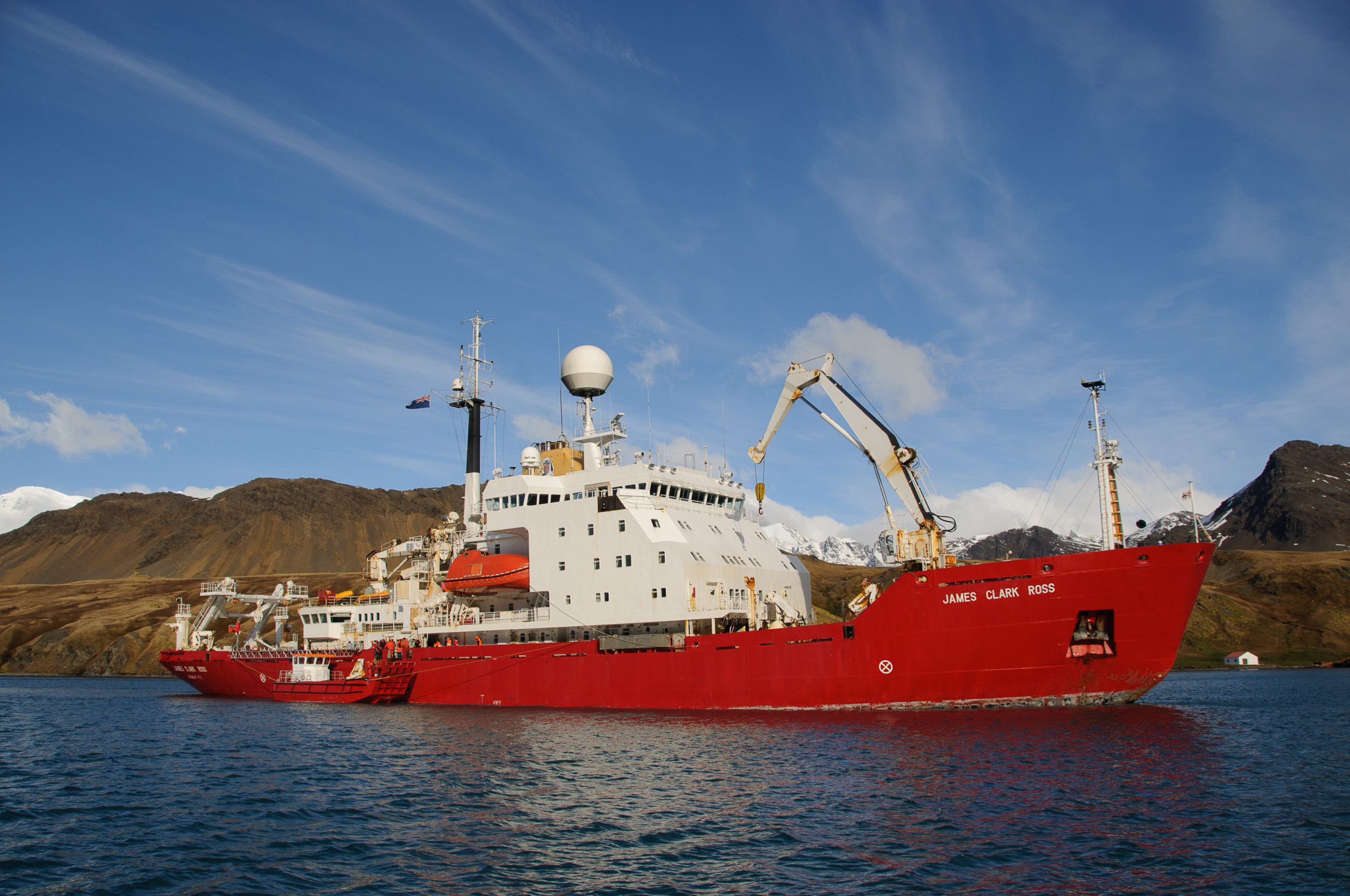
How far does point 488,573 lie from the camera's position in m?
33.7

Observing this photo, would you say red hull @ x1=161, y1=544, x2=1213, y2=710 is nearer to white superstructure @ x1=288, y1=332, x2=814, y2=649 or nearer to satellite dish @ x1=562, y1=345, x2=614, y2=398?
white superstructure @ x1=288, y1=332, x2=814, y2=649

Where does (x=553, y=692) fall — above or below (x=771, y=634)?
below

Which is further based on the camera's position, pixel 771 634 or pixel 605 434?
pixel 605 434

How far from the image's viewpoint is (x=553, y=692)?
3119 cm

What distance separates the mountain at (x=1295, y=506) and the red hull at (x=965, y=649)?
5564 inches

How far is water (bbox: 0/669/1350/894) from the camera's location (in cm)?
1162

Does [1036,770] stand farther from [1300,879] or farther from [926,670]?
[926,670]

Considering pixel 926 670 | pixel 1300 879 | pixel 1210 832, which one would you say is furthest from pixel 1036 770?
pixel 926 670

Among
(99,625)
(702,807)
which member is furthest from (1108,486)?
(99,625)

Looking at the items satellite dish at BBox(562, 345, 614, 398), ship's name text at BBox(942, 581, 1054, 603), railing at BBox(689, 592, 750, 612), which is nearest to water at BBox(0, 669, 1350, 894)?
ship's name text at BBox(942, 581, 1054, 603)

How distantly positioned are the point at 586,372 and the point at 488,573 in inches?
364

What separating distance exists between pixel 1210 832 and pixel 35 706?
46.6m

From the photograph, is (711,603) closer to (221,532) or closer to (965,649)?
(965,649)

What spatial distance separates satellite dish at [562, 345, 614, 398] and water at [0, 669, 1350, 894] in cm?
1456
